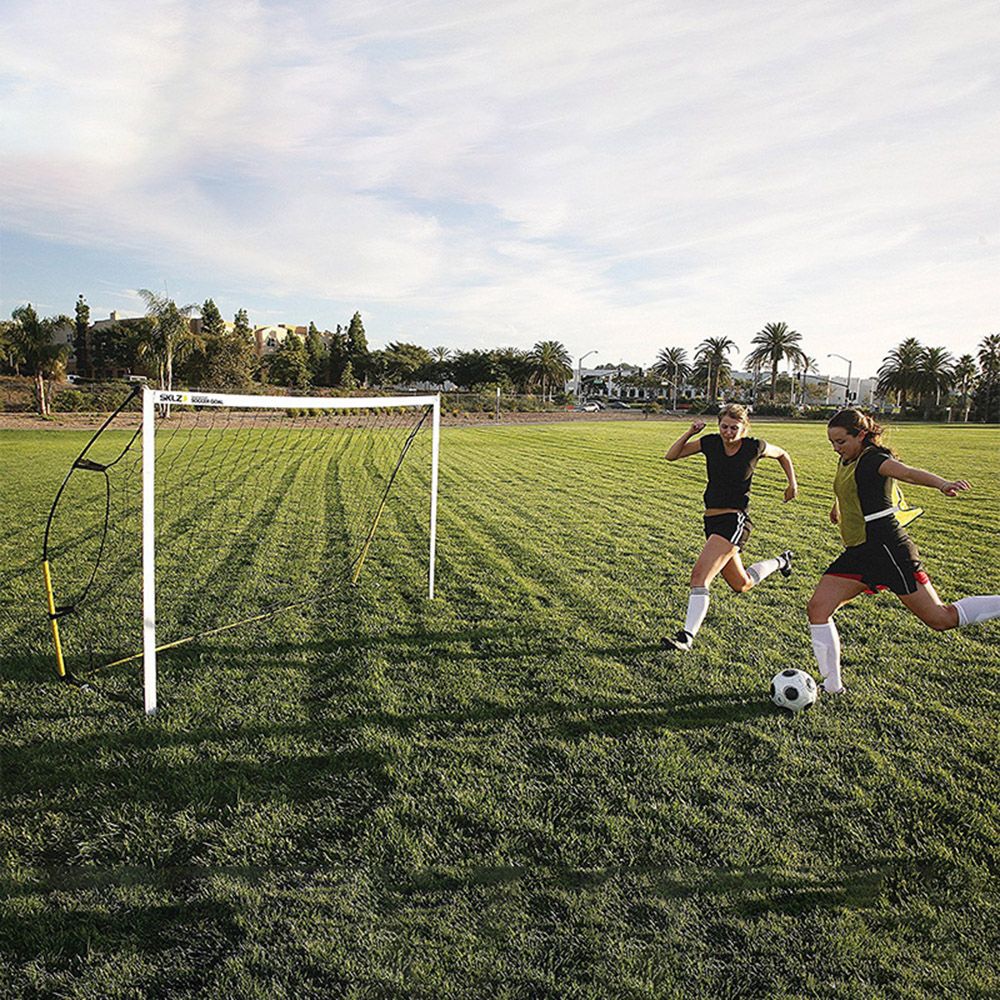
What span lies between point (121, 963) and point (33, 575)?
5.73 metres

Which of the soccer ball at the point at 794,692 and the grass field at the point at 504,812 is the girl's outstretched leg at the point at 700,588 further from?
the soccer ball at the point at 794,692

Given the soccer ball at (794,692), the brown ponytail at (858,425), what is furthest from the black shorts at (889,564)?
the soccer ball at (794,692)

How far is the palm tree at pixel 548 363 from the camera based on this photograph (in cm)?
7788

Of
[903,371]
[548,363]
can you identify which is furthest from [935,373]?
[548,363]

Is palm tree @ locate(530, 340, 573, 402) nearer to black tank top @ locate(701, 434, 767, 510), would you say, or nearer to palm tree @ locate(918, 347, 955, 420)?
palm tree @ locate(918, 347, 955, 420)

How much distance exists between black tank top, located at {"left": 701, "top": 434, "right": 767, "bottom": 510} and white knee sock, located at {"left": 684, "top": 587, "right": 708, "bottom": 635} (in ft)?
2.19

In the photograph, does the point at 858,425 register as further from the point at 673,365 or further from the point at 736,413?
the point at 673,365

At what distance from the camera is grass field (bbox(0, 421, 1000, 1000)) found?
238cm

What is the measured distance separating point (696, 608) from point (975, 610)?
172cm

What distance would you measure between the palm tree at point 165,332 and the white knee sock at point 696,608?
107ft

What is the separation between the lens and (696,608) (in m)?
5.23

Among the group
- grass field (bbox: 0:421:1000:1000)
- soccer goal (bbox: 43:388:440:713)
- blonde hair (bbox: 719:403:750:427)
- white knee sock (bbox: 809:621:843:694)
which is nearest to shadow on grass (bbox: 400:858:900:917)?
grass field (bbox: 0:421:1000:1000)

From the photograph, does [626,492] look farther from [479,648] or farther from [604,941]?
[604,941]

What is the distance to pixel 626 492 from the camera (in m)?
13.2
